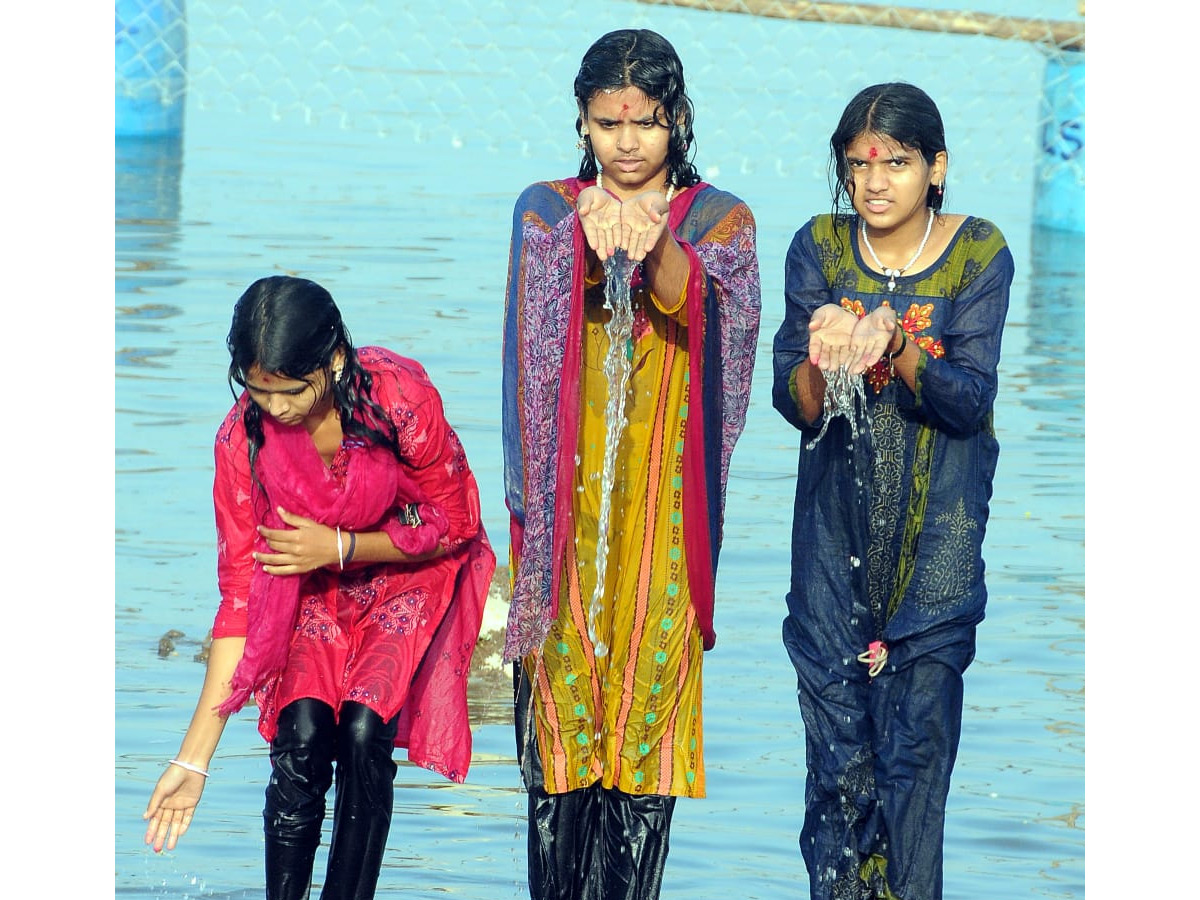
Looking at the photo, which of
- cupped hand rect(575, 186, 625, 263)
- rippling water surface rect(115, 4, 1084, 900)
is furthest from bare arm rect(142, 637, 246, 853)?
cupped hand rect(575, 186, 625, 263)

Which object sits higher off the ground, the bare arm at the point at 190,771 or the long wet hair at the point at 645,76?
the long wet hair at the point at 645,76

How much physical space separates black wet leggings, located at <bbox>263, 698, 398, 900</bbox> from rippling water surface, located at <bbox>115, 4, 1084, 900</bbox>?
39.3 inches

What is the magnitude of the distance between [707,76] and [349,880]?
14249 mm

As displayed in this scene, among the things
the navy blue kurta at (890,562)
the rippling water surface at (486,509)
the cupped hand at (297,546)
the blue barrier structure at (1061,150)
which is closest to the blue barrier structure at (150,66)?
the rippling water surface at (486,509)

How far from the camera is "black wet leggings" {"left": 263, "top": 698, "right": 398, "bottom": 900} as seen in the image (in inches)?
197

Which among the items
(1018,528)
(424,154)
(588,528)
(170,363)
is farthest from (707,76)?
(588,528)

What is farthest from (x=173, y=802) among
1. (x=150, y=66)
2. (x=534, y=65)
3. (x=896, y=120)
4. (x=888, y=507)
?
(x=534, y=65)

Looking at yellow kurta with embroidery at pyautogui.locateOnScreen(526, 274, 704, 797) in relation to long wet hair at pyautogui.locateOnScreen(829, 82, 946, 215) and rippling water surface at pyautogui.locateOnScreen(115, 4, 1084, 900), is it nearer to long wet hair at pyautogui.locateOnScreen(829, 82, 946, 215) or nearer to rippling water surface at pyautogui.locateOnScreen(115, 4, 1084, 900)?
long wet hair at pyautogui.locateOnScreen(829, 82, 946, 215)

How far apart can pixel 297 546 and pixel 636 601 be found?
2.40ft

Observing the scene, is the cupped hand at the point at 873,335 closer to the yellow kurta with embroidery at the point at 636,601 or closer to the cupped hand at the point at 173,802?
the yellow kurta with embroidery at the point at 636,601

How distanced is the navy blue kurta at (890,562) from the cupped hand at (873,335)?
245 mm

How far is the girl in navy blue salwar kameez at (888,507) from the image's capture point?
4922 millimetres

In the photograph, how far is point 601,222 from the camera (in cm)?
468

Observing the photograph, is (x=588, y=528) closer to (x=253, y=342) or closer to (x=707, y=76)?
(x=253, y=342)
